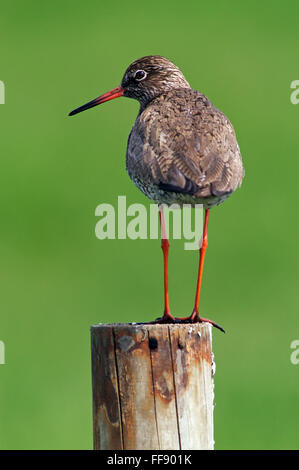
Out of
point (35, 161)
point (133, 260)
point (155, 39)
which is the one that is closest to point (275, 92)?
point (155, 39)

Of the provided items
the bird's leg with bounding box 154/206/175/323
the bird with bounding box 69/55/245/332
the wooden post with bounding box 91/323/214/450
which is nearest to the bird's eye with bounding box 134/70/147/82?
the bird with bounding box 69/55/245/332

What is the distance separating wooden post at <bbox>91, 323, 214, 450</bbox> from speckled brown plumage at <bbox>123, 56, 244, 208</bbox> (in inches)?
44.8

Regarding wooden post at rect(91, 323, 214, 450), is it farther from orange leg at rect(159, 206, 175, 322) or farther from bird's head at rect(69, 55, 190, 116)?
bird's head at rect(69, 55, 190, 116)

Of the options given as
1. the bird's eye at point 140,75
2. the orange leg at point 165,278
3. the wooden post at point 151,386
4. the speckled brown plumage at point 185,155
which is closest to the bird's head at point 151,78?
the bird's eye at point 140,75

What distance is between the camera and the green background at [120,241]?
11.9 metres

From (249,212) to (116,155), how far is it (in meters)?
2.61

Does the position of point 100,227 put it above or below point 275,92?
below

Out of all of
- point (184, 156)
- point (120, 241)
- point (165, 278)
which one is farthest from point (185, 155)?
point (120, 241)

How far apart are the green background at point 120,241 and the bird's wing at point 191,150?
4255mm

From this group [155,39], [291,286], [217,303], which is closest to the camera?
[217,303]

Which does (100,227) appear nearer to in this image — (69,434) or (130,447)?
(69,434)

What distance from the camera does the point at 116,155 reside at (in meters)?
17.5

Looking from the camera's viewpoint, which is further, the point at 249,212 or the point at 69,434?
the point at 249,212

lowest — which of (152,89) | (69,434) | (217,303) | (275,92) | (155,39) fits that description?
(69,434)
